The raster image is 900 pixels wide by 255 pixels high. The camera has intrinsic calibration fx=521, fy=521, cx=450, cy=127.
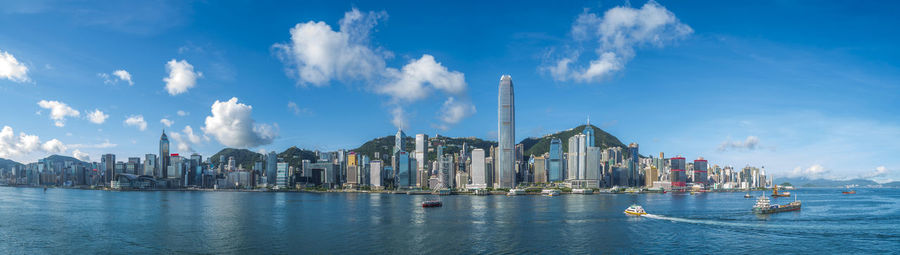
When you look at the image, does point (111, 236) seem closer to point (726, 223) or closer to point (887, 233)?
point (726, 223)

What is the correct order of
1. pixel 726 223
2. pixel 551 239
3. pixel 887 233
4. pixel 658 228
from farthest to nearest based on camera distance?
pixel 726 223
pixel 658 228
pixel 887 233
pixel 551 239

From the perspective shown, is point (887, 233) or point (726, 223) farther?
point (726, 223)

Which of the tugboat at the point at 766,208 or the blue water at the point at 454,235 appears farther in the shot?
the tugboat at the point at 766,208

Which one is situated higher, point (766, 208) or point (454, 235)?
point (766, 208)

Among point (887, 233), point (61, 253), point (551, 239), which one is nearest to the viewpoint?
point (61, 253)

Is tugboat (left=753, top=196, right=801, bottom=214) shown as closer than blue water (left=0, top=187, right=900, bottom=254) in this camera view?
No

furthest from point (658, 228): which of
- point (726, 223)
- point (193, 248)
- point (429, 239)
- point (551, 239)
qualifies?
point (193, 248)

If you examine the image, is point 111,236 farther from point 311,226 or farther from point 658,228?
point 658,228

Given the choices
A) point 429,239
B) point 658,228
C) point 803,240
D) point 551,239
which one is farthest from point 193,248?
point 803,240

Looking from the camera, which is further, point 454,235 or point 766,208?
point 766,208
